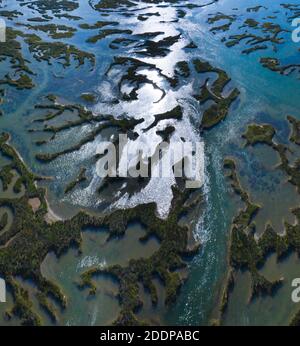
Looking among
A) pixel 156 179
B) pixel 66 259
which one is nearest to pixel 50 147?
pixel 156 179

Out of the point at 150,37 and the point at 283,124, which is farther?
the point at 150,37

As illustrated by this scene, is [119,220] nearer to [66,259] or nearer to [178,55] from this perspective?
[66,259]

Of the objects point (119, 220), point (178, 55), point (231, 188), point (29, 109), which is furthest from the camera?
point (178, 55)

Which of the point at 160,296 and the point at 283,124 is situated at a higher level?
the point at 283,124

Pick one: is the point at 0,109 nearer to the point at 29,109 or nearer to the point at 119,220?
the point at 29,109

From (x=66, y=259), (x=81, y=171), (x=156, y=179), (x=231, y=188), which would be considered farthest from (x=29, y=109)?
(x=231, y=188)
